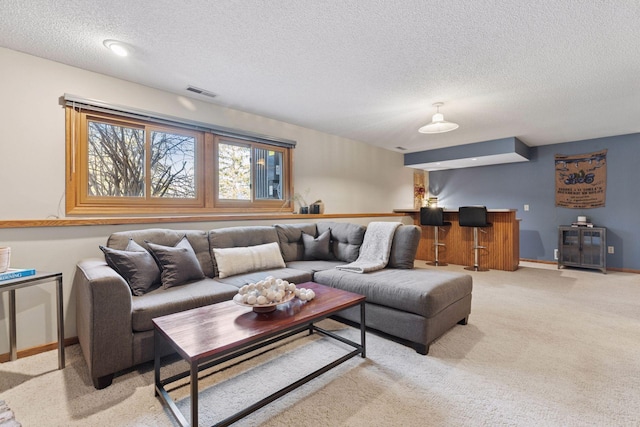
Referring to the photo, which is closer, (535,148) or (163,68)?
(163,68)

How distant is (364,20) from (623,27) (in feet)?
5.77

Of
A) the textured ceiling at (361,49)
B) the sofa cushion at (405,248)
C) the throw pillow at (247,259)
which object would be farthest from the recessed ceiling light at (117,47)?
the sofa cushion at (405,248)

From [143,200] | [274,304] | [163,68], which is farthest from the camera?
[143,200]

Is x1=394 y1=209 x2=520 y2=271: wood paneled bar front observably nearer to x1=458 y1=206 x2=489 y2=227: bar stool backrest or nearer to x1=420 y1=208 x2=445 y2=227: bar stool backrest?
x1=458 y1=206 x2=489 y2=227: bar stool backrest

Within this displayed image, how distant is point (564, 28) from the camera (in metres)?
1.98

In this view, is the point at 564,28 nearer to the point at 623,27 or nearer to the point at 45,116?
the point at 623,27

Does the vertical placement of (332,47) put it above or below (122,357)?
above

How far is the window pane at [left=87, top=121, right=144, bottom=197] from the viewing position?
2674mm

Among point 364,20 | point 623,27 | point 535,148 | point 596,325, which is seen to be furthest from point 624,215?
point 364,20

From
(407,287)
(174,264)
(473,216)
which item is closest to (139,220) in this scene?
(174,264)

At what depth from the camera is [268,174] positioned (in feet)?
13.4

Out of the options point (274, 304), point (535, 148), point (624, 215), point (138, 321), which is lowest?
point (138, 321)

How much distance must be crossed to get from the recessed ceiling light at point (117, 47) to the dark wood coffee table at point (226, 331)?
2.01 metres

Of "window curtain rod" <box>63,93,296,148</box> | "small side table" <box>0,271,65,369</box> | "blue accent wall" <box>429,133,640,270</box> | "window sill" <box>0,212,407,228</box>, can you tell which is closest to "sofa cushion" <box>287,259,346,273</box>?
"window sill" <box>0,212,407,228</box>
